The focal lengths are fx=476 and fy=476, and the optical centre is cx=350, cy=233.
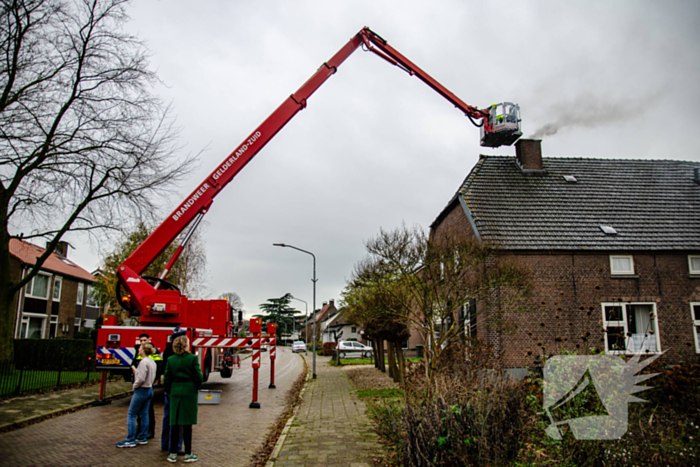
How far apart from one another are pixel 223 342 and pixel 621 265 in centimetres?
1438

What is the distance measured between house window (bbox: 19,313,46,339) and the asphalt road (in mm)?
22711

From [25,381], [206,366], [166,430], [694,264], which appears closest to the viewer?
[166,430]

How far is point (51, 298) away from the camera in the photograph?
3222cm

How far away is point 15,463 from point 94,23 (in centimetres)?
1353

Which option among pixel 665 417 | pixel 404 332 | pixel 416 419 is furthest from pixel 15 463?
pixel 404 332

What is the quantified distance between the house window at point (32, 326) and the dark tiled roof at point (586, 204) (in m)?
28.0

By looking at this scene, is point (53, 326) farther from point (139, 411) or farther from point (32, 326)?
point (139, 411)

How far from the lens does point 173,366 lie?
22.2 feet

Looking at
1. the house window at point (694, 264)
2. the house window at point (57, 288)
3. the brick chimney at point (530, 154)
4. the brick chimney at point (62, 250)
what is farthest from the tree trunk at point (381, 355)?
the brick chimney at point (62, 250)

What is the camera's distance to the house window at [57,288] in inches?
1294

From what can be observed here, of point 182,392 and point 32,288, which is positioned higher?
point 32,288

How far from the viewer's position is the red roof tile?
29219mm

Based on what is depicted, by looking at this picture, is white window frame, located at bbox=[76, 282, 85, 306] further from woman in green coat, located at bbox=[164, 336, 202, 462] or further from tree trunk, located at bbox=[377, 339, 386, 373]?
woman in green coat, located at bbox=[164, 336, 202, 462]

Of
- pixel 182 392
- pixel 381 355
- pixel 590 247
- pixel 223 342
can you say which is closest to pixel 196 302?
pixel 223 342
